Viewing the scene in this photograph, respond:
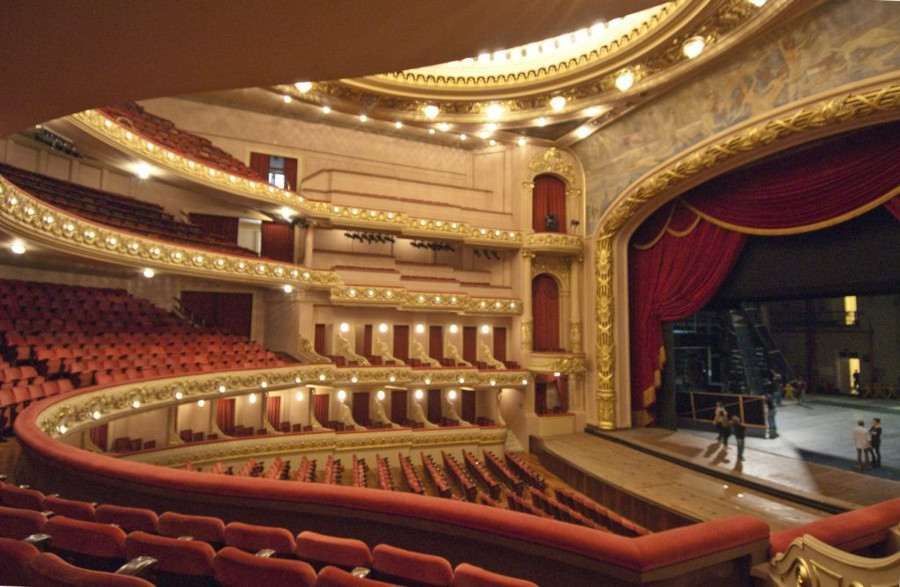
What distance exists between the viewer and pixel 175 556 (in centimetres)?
196

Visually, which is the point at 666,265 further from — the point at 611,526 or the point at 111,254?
the point at 111,254

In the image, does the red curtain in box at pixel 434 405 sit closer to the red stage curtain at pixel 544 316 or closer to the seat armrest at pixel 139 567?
the red stage curtain at pixel 544 316

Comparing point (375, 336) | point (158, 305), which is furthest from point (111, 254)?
point (375, 336)

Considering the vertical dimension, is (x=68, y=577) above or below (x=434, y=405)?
above

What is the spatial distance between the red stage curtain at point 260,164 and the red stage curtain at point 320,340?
506 cm

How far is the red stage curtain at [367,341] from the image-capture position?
15211 millimetres

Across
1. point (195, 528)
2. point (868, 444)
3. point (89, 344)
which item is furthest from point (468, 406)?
point (195, 528)

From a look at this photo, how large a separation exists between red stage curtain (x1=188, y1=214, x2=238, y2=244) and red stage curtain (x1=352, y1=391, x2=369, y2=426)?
6210mm

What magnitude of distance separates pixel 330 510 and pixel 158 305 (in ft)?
41.8

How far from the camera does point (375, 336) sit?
603 inches

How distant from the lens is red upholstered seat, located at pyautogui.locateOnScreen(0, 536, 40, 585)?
1668mm

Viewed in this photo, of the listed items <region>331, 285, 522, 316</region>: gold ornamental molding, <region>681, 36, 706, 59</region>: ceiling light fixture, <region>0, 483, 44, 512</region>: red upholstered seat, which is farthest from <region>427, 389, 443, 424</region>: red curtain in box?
<region>0, 483, 44, 512</region>: red upholstered seat

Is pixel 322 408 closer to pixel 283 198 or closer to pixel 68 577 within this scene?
pixel 283 198

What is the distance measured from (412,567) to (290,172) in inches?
602
